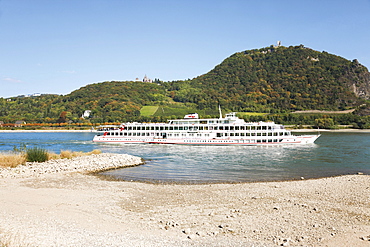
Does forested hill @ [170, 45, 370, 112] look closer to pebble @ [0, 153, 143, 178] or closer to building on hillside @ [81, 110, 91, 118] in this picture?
building on hillside @ [81, 110, 91, 118]

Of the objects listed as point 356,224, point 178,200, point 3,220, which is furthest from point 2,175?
point 356,224

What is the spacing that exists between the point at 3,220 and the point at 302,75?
201 m

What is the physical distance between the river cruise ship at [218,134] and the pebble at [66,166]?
26790mm

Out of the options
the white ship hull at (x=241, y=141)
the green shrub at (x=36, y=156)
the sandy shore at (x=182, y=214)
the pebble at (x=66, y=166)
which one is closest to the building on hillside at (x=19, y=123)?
the white ship hull at (x=241, y=141)

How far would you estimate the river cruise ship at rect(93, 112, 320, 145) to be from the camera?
178ft

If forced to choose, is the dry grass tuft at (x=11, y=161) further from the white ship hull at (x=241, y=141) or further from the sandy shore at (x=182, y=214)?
the white ship hull at (x=241, y=141)

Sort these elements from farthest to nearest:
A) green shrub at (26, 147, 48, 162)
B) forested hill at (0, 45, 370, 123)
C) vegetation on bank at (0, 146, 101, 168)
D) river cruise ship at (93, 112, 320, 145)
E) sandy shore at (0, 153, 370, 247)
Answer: forested hill at (0, 45, 370, 123) < river cruise ship at (93, 112, 320, 145) < green shrub at (26, 147, 48, 162) < vegetation on bank at (0, 146, 101, 168) < sandy shore at (0, 153, 370, 247)

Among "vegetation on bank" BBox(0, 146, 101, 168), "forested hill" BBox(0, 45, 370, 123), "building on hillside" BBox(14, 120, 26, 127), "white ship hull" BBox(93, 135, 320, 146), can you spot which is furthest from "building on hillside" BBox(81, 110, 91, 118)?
"vegetation on bank" BBox(0, 146, 101, 168)

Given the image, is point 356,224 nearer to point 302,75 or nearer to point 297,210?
point 297,210

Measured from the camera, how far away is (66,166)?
2455cm

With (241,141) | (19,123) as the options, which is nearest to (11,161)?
(241,141)

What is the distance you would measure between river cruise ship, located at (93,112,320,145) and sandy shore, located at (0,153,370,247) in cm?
3557

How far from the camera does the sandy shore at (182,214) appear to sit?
30.9ft

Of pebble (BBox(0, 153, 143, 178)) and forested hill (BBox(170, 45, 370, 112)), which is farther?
forested hill (BBox(170, 45, 370, 112))
